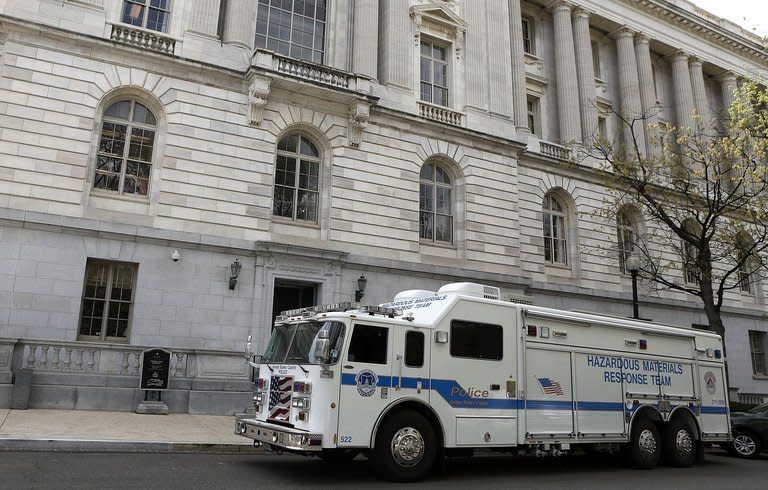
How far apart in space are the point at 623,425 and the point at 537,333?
2839 millimetres

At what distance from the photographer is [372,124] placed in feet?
71.2

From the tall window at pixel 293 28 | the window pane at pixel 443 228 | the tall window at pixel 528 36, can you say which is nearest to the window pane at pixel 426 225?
the window pane at pixel 443 228

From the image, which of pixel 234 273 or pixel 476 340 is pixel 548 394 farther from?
pixel 234 273

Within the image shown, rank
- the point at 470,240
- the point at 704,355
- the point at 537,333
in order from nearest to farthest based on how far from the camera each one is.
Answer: the point at 537,333 → the point at 704,355 → the point at 470,240

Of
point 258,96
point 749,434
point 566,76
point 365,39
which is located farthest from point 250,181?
point 566,76

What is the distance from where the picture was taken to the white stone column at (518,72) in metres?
26.7

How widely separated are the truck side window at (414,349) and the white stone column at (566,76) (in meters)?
21.5

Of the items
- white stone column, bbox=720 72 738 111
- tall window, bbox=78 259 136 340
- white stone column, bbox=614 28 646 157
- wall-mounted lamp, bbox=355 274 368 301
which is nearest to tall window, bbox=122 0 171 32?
tall window, bbox=78 259 136 340

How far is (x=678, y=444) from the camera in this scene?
41.2ft

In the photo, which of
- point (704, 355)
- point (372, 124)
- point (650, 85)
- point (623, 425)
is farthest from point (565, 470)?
point (650, 85)

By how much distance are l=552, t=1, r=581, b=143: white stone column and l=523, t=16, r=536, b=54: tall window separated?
121cm

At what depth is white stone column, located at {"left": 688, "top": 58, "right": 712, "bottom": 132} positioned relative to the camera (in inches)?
1382

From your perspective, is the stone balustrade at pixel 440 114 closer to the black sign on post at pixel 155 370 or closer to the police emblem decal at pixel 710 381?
the black sign on post at pixel 155 370

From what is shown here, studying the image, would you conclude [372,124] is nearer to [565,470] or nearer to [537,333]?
[537,333]
